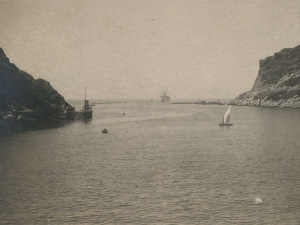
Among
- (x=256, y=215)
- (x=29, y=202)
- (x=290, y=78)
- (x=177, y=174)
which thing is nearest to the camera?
(x=256, y=215)

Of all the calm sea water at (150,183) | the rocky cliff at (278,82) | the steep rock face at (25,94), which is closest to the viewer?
the calm sea water at (150,183)

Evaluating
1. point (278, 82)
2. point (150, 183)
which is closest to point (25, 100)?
point (150, 183)

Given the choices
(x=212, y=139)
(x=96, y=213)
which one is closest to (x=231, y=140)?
(x=212, y=139)

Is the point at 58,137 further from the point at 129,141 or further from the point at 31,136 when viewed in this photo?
the point at 129,141

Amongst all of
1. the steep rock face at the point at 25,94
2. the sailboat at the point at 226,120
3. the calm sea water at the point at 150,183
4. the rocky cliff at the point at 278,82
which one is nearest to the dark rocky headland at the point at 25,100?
the steep rock face at the point at 25,94

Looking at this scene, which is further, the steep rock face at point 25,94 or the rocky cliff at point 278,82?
the rocky cliff at point 278,82

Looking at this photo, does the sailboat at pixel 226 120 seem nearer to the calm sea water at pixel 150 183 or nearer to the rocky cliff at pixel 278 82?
the calm sea water at pixel 150 183

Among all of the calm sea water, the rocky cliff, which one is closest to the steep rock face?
the calm sea water
